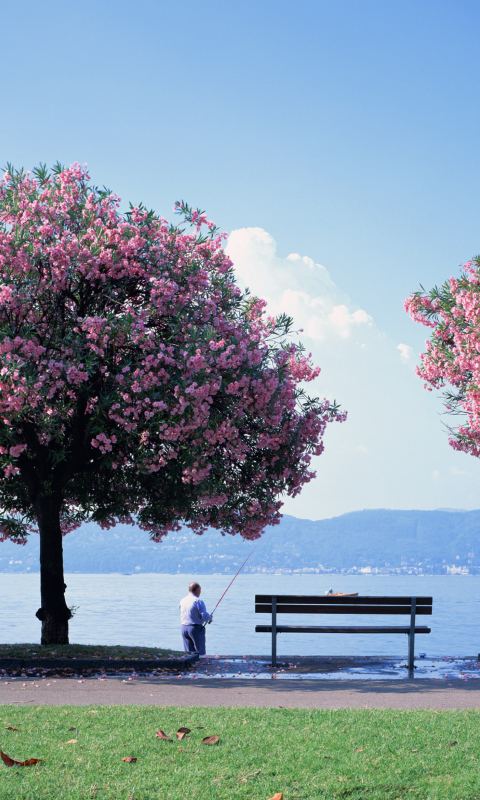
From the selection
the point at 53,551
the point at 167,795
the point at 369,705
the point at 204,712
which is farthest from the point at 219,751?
the point at 53,551

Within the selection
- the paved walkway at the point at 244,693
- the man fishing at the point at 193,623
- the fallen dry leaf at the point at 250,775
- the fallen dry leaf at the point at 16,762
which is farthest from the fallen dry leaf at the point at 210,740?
the man fishing at the point at 193,623

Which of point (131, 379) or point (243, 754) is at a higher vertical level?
point (131, 379)

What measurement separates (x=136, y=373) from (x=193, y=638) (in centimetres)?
542

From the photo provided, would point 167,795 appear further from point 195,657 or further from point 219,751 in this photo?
point 195,657

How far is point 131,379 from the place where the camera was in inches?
554

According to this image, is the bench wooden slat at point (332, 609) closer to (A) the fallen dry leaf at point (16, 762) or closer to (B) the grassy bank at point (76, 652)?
(B) the grassy bank at point (76, 652)

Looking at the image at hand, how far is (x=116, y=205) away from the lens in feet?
53.1

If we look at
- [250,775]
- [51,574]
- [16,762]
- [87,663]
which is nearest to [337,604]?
[87,663]

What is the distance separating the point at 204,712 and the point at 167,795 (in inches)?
118

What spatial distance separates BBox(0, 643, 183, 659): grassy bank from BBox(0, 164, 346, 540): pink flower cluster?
312 cm

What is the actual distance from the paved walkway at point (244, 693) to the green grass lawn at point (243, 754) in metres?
0.91

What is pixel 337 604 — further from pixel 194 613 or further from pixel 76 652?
pixel 76 652

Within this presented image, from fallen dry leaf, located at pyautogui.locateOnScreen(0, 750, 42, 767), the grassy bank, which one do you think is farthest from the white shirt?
fallen dry leaf, located at pyautogui.locateOnScreen(0, 750, 42, 767)

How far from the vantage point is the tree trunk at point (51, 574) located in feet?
52.3
